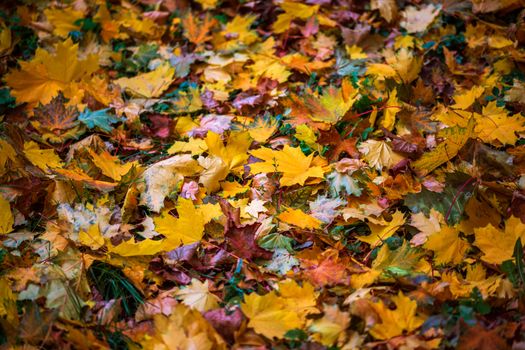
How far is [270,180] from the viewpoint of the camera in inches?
73.4

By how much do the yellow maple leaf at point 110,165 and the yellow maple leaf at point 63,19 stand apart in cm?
115

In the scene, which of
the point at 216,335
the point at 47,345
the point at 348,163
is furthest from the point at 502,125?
the point at 47,345

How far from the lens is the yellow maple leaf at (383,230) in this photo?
1650 mm

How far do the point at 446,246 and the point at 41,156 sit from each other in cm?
155

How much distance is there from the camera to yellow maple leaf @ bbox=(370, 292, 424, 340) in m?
1.34

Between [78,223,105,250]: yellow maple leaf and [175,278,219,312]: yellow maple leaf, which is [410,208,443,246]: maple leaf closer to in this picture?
[175,278,219,312]: yellow maple leaf

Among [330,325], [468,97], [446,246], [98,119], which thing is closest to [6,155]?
[98,119]

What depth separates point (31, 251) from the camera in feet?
5.51

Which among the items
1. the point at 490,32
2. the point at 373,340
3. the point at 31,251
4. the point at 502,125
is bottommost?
the point at 373,340

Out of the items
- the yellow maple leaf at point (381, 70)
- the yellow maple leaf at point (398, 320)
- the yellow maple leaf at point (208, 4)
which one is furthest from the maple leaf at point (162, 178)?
the yellow maple leaf at point (208, 4)

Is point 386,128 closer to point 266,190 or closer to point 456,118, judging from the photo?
point 456,118

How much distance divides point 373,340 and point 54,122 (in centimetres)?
162

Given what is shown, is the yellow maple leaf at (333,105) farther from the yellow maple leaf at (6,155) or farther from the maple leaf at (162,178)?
the yellow maple leaf at (6,155)

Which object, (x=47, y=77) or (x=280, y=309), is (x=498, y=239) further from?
(x=47, y=77)
